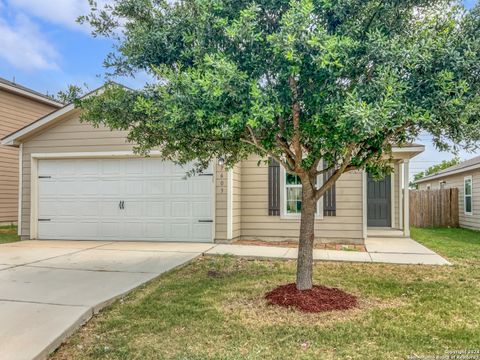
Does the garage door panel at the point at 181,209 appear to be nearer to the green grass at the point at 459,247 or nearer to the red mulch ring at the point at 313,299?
the red mulch ring at the point at 313,299

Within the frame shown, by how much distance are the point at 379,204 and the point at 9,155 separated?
13180 millimetres

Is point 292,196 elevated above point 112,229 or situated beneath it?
elevated above

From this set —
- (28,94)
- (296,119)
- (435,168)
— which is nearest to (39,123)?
(28,94)

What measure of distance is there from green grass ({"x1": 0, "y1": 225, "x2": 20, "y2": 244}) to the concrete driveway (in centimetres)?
103

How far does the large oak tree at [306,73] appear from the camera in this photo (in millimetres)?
3398

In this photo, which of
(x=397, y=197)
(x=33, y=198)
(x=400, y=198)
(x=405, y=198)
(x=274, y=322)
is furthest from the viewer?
(x=397, y=197)

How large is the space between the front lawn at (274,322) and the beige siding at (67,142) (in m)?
4.85

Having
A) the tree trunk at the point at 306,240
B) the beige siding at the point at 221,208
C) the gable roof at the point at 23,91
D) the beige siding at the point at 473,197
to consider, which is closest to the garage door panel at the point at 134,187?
the beige siding at the point at 221,208

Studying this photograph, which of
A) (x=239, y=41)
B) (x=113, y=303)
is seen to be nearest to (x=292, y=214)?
(x=113, y=303)

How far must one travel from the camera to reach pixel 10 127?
1390cm

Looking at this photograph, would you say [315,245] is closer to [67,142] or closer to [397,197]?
[397,197]

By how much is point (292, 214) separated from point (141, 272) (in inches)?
180

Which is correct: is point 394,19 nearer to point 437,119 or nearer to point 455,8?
point 455,8

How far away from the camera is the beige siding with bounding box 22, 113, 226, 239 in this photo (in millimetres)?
9586
